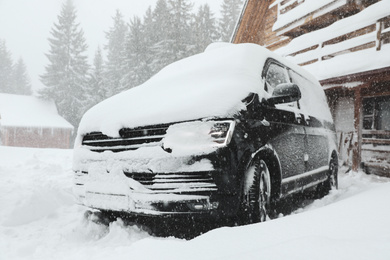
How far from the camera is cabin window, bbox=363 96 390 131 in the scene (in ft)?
31.1

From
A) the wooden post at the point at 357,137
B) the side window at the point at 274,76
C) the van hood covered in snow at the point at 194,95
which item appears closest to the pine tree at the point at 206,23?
the wooden post at the point at 357,137

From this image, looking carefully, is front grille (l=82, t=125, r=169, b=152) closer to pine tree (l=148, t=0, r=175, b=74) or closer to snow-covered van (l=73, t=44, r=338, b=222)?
snow-covered van (l=73, t=44, r=338, b=222)

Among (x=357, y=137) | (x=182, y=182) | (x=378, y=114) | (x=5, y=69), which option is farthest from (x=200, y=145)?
(x=5, y=69)

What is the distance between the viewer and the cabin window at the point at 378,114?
31.1 ft

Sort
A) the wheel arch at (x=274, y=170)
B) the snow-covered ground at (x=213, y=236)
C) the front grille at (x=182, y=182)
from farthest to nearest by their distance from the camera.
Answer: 1. the wheel arch at (x=274, y=170)
2. the front grille at (x=182, y=182)
3. the snow-covered ground at (x=213, y=236)

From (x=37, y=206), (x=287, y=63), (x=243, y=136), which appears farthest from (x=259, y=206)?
(x=37, y=206)

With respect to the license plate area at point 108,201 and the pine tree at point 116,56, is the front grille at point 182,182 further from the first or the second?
the pine tree at point 116,56

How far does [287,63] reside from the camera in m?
4.20

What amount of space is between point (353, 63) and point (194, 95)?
7317mm

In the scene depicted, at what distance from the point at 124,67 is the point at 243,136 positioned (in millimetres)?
33993

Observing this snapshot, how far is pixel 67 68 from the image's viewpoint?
129 feet

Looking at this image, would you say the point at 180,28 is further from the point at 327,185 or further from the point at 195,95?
the point at 195,95

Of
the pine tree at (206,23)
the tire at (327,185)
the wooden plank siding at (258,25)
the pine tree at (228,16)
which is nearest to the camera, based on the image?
the tire at (327,185)

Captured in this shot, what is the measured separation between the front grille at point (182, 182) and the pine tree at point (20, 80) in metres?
64.0
